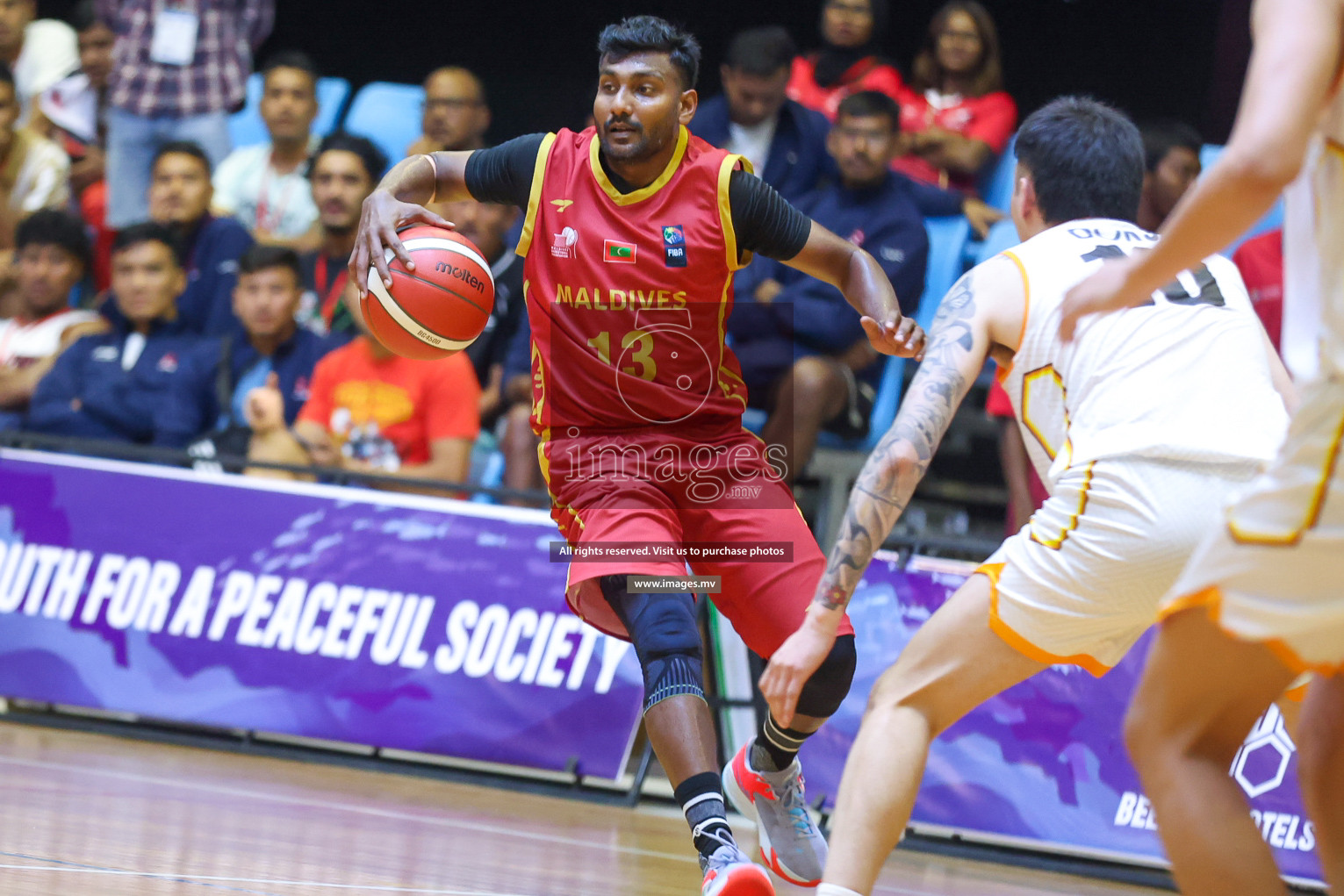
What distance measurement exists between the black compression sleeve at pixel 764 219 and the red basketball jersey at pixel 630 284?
0.04 meters

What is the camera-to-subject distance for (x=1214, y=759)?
2434 mm

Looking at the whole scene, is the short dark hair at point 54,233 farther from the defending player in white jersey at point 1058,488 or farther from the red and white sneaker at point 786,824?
the defending player in white jersey at point 1058,488

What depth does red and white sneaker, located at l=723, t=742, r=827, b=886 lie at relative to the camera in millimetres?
4129

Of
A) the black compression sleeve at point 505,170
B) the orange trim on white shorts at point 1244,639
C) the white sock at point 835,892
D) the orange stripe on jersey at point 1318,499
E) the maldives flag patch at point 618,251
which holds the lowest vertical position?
the white sock at point 835,892

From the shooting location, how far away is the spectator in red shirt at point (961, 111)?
7.91 metres

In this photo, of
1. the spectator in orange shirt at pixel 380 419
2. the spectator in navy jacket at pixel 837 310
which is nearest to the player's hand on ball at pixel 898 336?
the spectator in navy jacket at pixel 837 310

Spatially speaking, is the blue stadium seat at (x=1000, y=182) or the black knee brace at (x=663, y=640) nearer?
the black knee brace at (x=663, y=640)

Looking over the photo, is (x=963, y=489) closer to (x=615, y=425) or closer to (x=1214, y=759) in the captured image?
(x=615, y=425)

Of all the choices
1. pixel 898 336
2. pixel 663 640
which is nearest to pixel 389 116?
pixel 898 336

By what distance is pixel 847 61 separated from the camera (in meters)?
8.14

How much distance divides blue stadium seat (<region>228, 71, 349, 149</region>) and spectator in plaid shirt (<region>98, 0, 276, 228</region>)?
311 millimetres

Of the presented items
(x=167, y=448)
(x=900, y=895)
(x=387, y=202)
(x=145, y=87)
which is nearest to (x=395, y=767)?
(x=167, y=448)

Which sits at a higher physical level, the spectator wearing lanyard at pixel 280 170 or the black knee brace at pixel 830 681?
the black knee brace at pixel 830 681

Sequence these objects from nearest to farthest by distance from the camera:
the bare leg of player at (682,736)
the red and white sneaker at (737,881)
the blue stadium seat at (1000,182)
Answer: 1. the red and white sneaker at (737,881)
2. the bare leg of player at (682,736)
3. the blue stadium seat at (1000,182)
